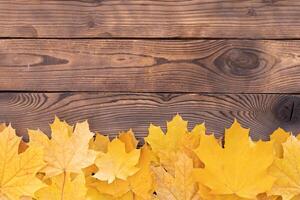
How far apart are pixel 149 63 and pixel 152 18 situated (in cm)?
14

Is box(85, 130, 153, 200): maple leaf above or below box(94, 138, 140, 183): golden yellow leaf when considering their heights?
below

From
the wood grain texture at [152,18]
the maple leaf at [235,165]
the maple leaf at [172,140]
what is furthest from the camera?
the wood grain texture at [152,18]

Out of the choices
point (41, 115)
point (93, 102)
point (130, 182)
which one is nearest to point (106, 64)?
point (93, 102)

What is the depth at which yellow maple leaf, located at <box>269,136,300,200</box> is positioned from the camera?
122cm

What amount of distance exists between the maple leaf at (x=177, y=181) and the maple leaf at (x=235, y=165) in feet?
0.09

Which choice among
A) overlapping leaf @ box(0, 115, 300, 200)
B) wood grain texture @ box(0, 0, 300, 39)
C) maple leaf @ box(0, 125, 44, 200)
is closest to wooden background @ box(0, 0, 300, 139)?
wood grain texture @ box(0, 0, 300, 39)

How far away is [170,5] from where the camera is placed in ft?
4.67

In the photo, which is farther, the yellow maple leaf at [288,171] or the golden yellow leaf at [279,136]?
the golden yellow leaf at [279,136]

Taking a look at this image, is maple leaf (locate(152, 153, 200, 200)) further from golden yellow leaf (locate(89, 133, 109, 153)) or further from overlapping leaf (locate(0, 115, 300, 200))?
golden yellow leaf (locate(89, 133, 109, 153))

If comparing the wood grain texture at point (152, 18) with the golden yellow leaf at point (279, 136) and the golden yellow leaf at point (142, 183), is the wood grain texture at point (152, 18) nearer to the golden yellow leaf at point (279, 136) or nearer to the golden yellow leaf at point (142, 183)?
the golden yellow leaf at point (279, 136)

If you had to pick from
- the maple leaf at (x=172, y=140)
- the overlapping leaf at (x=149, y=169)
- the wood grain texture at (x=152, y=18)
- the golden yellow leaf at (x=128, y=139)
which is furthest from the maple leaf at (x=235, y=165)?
the wood grain texture at (x=152, y=18)

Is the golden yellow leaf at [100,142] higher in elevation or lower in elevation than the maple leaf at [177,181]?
higher

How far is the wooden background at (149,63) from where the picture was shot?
1428 millimetres

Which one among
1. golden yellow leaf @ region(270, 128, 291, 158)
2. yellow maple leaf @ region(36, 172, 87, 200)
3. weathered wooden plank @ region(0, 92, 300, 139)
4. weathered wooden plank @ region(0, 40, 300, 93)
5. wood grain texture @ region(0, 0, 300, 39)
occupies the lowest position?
yellow maple leaf @ region(36, 172, 87, 200)
